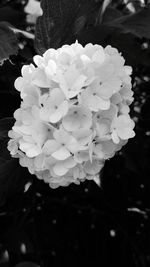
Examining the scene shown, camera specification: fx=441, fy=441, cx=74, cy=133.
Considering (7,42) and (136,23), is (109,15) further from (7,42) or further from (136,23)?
(7,42)

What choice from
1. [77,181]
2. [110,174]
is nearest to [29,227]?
[110,174]

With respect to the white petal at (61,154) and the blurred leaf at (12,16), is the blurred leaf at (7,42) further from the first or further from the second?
the white petal at (61,154)

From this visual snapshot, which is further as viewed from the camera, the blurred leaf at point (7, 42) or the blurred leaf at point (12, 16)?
the blurred leaf at point (12, 16)

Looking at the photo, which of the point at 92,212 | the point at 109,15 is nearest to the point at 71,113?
the point at 109,15

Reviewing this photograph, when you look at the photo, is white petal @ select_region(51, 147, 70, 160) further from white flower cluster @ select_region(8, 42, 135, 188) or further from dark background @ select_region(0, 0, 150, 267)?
dark background @ select_region(0, 0, 150, 267)

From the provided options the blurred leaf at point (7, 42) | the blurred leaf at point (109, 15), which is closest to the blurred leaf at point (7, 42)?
the blurred leaf at point (7, 42)

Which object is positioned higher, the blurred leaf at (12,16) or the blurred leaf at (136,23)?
the blurred leaf at (136,23)

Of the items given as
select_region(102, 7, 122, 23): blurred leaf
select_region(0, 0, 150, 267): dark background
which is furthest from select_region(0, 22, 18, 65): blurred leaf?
select_region(102, 7, 122, 23): blurred leaf
